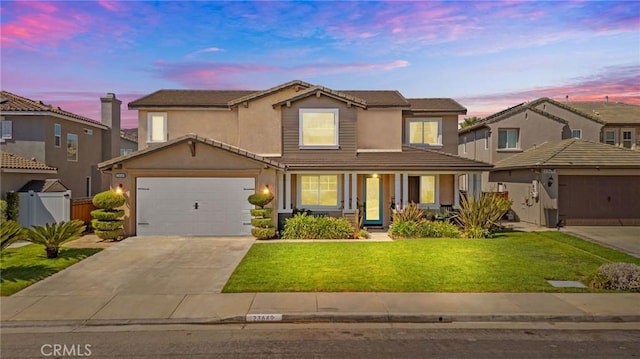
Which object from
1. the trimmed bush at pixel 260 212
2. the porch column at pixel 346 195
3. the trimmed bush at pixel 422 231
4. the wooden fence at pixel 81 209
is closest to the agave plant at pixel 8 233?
the wooden fence at pixel 81 209

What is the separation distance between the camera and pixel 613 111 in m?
36.1

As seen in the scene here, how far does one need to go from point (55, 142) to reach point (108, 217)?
1003cm

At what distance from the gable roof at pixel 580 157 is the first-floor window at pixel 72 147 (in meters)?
24.2

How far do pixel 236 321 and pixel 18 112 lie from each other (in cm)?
2075

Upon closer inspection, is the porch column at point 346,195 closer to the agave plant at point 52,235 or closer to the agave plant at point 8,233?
the agave plant at point 52,235

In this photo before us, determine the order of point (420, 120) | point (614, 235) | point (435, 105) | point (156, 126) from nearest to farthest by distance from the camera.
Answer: point (614, 235)
point (156, 126)
point (420, 120)
point (435, 105)

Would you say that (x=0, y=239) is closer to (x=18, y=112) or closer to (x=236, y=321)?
(x=236, y=321)

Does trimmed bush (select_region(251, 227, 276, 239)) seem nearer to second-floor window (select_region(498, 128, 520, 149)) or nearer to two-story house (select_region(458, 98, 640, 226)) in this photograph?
two-story house (select_region(458, 98, 640, 226))

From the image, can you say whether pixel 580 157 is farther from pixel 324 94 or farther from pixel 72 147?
pixel 72 147

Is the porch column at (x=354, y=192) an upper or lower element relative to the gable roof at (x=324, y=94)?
lower

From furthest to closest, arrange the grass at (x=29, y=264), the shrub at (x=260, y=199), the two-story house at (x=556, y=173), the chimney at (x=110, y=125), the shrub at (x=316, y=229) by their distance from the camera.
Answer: the chimney at (x=110, y=125)
the two-story house at (x=556, y=173)
the shrub at (x=316, y=229)
the shrub at (x=260, y=199)
the grass at (x=29, y=264)

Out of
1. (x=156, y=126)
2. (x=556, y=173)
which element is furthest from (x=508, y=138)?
(x=156, y=126)

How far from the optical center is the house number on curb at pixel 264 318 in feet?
28.3

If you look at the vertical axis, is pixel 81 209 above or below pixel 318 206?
below
